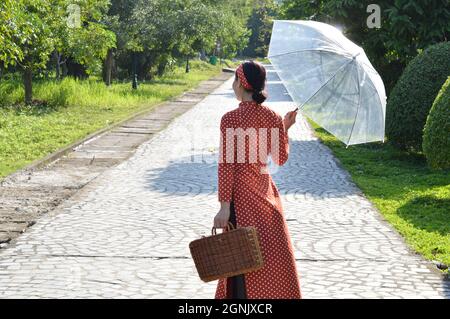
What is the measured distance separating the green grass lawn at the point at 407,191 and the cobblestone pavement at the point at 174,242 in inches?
9.3

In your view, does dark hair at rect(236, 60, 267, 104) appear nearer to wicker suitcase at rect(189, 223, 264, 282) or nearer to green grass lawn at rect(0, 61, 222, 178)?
wicker suitcase at rect(189, 223, 264, 282)

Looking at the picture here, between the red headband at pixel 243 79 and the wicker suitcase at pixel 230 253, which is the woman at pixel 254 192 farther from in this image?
the wicker suitcase at pixel 230 253

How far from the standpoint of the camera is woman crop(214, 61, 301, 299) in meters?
4.91

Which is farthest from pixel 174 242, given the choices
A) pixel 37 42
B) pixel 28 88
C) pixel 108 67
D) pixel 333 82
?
pixel 108 67

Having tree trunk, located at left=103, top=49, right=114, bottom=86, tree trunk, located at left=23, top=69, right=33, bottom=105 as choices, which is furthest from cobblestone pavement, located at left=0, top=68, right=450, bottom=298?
tree trunk, located at left=103, top=49, right=114, bottom=86

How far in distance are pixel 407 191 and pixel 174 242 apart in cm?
459

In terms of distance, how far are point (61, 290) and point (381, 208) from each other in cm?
494

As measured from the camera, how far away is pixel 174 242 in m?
7.99

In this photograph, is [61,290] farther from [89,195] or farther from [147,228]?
[89,195]

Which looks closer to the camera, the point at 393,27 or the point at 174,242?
the point at 174,242

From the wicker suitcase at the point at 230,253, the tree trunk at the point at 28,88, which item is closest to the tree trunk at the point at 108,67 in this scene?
the tree trunk at the point at 28,88

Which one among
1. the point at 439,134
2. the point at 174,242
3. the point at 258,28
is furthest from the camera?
the point at 258,28

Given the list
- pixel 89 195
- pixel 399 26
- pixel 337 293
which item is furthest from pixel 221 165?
pixel 399 26

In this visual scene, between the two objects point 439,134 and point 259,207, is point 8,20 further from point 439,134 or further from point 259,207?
point 259,207
